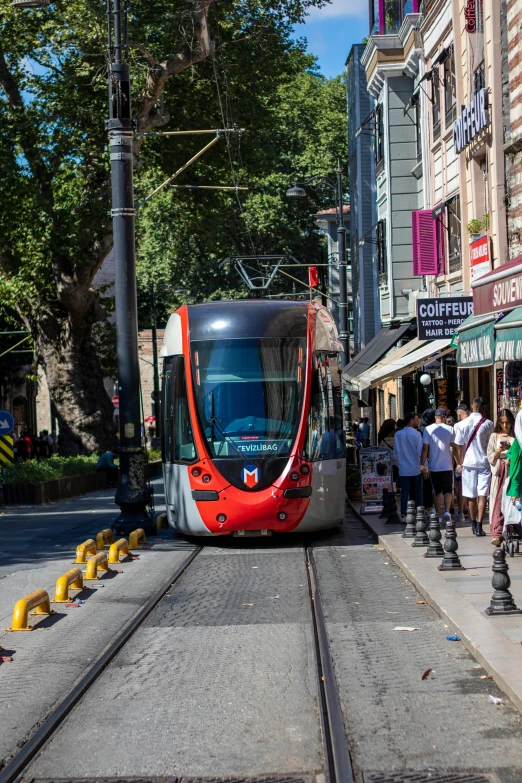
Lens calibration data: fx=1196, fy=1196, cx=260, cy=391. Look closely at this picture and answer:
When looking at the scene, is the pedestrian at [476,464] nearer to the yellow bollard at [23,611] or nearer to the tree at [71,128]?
the yellow bollard at [23,611]

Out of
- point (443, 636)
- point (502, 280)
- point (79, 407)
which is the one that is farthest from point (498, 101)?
point (79, 407)

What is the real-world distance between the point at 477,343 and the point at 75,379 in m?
22.3

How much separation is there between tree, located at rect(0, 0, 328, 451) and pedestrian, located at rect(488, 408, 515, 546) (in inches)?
690

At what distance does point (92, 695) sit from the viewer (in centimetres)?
736

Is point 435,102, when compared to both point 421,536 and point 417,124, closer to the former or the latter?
point 417,124

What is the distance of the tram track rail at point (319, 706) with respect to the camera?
5.57 meters

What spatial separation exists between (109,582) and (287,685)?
18.9ft

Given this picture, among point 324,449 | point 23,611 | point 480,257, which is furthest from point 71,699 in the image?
point 480,257

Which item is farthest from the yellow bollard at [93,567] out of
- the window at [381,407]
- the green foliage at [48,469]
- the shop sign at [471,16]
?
the window at [381,407]

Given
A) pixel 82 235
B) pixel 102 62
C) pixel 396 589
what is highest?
pixel 102 62

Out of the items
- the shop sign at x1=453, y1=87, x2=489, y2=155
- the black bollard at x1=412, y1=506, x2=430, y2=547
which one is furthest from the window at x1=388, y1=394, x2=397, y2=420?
the black bollard at x1=412, y1=506, x2=430, y2=547

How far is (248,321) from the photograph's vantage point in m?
17.0

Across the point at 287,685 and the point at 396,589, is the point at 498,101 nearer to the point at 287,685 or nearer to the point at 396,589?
the point at 396,589

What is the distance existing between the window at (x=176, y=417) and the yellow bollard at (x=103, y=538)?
134 cm
